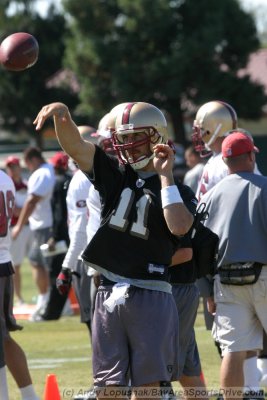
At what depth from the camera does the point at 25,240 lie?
15094 mm

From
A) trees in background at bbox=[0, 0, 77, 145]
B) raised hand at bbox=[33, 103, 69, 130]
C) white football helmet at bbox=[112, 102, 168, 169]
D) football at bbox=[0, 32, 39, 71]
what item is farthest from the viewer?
trees in background at bbox=[0, 0, 77, 145]

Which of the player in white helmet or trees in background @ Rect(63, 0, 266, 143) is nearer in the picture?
the player in white helmet

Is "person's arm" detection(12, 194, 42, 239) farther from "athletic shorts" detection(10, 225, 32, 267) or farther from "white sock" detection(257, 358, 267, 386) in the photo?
"white sock" detection(257, 358, 267, 386)

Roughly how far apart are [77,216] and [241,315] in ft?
7.17

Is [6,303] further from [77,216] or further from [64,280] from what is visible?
[77,216]

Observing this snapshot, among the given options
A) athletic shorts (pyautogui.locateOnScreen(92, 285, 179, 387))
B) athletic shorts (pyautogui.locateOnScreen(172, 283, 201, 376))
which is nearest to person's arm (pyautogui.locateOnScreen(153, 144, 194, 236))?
athletic shorts (pyautogui.locateOnScreen(92, 285, 179, 387))

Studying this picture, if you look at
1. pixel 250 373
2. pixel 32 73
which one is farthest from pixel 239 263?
pixel 32 73

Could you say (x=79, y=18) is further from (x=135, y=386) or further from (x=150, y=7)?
(x=135, y=386)

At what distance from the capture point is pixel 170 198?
5395mm

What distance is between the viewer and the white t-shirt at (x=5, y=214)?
7.19 metres

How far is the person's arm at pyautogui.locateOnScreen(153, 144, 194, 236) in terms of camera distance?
539cm

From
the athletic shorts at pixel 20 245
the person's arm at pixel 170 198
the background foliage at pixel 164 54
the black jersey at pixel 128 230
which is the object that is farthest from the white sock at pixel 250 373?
the background foliage at pixel 164 54

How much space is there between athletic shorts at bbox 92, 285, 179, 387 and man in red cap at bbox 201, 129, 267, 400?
1298 mm

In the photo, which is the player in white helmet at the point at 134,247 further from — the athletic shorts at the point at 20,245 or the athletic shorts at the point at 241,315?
the athletic shorts at the point at 20,245
